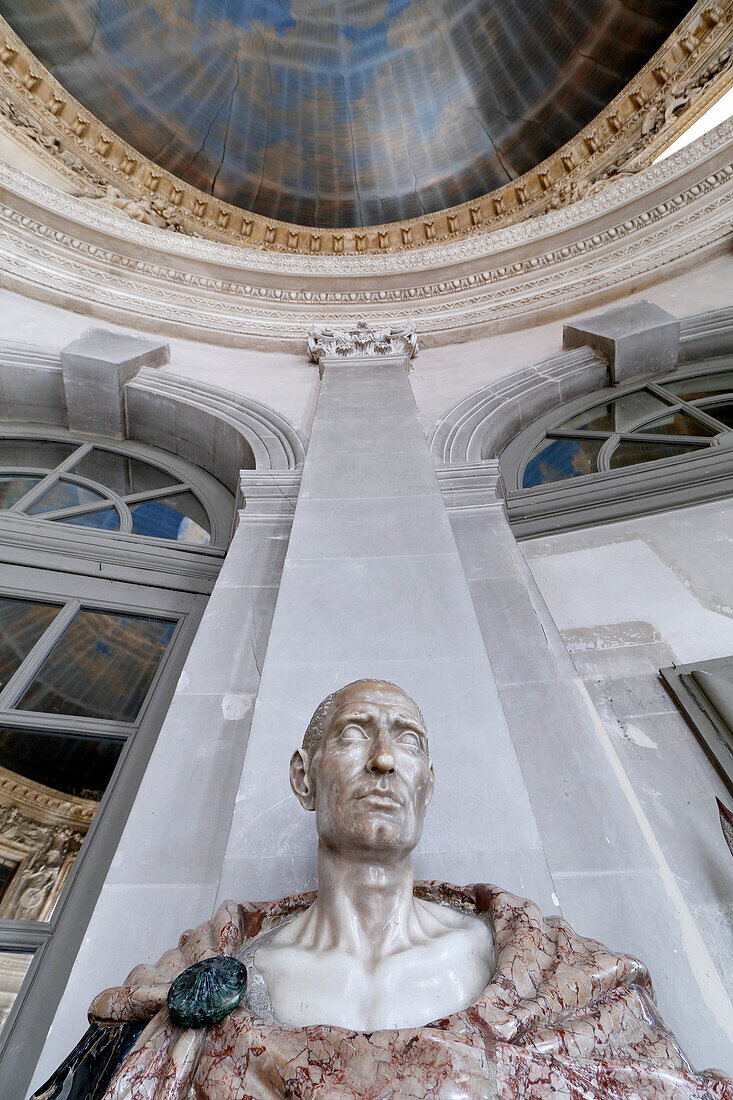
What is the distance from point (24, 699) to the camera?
11.6 feet

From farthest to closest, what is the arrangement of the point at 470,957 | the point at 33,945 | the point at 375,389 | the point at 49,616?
the point at 375,389, the point at 49,616, the point at 33,945, the point at 470,957

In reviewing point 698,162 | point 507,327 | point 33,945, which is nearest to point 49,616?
point 33,945

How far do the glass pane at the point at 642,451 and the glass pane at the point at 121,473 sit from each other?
4.11 m

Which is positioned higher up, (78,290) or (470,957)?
(78,290)

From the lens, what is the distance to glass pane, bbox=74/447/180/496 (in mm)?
6008

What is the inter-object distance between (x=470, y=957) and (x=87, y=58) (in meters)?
14.1

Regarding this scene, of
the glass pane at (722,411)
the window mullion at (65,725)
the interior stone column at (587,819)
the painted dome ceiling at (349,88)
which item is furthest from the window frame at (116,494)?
the painted dome ceiling at (349,88)

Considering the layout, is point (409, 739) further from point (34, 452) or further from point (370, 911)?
point (34, 452)

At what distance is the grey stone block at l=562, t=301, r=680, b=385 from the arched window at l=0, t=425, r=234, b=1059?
4.14 metres

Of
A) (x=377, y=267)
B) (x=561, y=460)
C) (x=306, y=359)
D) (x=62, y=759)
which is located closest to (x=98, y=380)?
(x=306, y=359)

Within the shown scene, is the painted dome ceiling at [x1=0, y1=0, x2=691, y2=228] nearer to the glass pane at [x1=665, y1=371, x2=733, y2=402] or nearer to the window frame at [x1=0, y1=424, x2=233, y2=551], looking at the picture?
the glass pane at [x1=665, y1=371, x2=733, y2=402]

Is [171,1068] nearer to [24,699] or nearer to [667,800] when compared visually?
[667,800]

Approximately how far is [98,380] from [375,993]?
619cm

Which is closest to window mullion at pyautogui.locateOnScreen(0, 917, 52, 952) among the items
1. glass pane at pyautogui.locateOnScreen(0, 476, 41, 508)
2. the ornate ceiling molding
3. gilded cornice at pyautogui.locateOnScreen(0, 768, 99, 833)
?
gilded cornice at pyautogui.locateOnScreen(0, 768, 99, 833)
